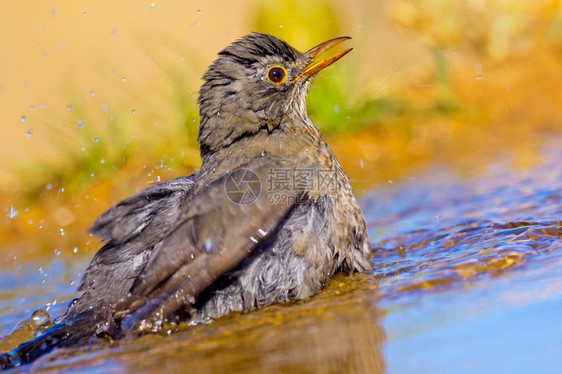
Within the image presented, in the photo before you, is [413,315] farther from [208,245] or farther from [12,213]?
[12,213]

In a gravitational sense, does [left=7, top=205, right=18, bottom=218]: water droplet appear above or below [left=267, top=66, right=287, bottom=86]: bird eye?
above

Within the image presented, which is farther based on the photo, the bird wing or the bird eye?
the bird eye

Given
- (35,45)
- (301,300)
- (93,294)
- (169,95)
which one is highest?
(35,45)

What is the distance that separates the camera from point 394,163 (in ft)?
29.1

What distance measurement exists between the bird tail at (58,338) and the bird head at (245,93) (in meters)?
1.41

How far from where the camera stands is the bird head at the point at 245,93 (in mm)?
5574

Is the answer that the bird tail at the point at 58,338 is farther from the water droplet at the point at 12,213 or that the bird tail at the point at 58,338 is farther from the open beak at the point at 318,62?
the water droplet at the point at 12,213

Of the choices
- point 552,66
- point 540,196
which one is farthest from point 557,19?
point 540,196

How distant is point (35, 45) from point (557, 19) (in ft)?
32.8

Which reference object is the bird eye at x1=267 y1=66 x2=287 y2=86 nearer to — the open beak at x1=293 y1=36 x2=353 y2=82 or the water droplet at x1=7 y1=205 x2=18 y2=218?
the open beak at x1=293 y1=36 x2=353 y2=82

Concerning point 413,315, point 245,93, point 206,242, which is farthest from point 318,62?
point 413,315

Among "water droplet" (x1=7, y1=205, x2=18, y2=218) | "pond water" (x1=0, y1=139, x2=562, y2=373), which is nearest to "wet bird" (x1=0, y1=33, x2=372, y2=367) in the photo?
"pond water" (x1=0, y1=139, x2=562, y2=373)

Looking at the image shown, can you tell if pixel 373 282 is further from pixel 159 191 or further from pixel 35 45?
pixel 35 45

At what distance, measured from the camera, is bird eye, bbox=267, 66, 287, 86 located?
571 centimetres
